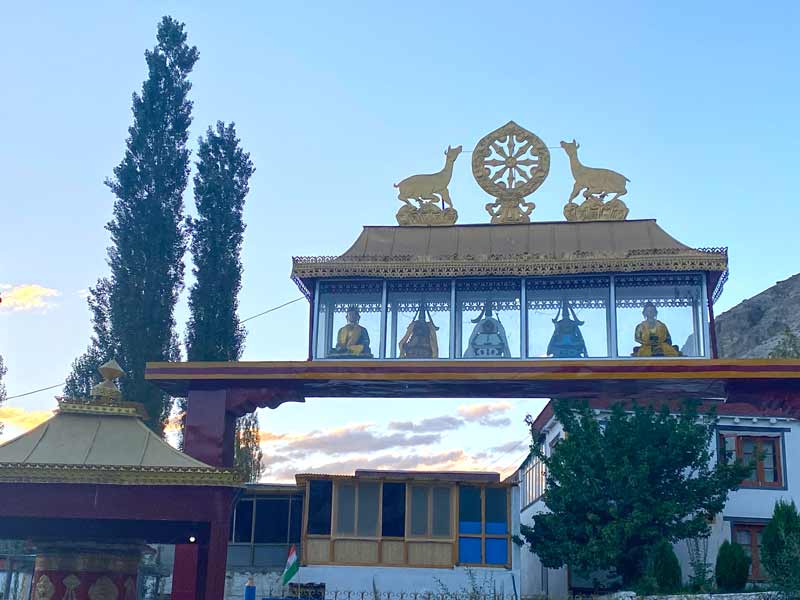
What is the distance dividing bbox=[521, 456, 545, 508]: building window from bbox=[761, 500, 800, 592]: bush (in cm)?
1018

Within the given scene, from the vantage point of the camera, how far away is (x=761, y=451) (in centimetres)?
3045

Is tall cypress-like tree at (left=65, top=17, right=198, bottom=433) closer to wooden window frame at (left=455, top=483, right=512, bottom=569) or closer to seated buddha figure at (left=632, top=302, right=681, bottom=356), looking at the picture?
wooden window frame at (left=455, top=483, right=512, bottom=569)

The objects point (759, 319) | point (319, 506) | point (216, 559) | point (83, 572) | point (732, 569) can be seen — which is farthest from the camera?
point (759, 319)

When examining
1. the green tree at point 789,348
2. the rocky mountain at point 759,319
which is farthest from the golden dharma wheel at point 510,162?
the rocky mountain at point 759,319

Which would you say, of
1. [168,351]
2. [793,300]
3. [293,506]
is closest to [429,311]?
[293,506]

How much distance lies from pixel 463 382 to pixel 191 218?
615 inches

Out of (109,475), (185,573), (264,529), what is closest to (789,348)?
(264,529)

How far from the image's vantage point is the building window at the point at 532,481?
3562 centimetres

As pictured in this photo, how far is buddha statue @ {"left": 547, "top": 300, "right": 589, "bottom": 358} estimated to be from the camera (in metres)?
23.5

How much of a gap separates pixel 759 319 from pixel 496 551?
69.3 m

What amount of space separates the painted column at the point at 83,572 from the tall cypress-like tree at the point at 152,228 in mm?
12515

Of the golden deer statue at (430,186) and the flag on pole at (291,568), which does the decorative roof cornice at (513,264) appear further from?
the flag on pole at (291,568)

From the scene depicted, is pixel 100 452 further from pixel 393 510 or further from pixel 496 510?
pixel 496 510

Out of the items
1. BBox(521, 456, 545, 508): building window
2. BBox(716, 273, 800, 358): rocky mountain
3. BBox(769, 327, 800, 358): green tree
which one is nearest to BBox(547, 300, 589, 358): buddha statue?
BBox(521, 456, 545, 508): building window
